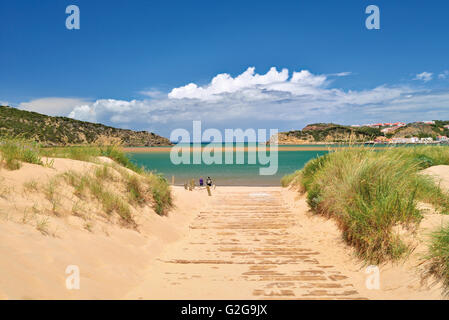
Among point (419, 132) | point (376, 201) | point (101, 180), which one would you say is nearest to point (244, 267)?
point (376, 201)

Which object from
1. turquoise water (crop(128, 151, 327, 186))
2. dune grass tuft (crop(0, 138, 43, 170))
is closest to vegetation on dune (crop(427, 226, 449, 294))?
dune grass tuft (crop(0, 138, 43, 170))

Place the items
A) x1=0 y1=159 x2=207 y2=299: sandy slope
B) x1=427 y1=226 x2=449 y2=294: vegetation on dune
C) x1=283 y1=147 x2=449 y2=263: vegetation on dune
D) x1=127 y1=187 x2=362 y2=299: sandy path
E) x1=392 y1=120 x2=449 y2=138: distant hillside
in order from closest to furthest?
x1=0 y1=159 x2=207 y2=299: sandy slope < x1=427 y1=226 x2=449 y2=294: vegetation on dune < x1=127 y1=187 x2=362 y2=299: sandy path < x1=283 y1=147 x2=449 y2=263: vegetation on dune < x1=392 y1=120 x2=449 y2=138: distant hillside

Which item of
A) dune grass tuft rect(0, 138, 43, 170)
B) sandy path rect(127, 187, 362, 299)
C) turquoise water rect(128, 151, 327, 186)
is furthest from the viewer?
turquoise water rect(128, 151, 327, 186)

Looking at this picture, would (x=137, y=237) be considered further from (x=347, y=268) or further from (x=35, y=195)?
(x=347, y=268)

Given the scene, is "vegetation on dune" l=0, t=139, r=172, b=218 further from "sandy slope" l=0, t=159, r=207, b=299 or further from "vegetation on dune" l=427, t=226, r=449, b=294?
"vegetation on dune" l=427, t=226, r=449, b=294

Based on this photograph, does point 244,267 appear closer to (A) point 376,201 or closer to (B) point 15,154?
(A) point 376,201

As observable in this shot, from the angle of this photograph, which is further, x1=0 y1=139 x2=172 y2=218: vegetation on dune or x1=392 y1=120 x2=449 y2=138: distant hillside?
x1=392 y1=120 x2=449 y2=138: distant hillside

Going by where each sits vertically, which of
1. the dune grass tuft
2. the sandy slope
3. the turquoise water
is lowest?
the turquoise water

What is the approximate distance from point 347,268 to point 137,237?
3962 millimetres

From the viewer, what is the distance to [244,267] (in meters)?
4.90

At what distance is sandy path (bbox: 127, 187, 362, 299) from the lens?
3927mm

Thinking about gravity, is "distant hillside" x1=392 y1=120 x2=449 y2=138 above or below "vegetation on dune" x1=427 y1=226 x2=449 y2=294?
above

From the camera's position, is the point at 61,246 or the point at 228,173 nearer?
the point at 61,246

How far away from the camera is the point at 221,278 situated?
4430mm
